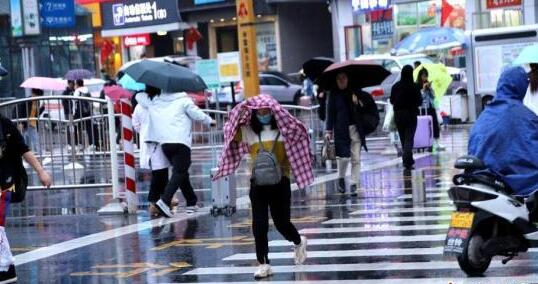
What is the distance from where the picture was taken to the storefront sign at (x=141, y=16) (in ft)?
167

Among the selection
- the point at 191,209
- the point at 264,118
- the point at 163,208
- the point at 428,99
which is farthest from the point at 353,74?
the point at 428,99

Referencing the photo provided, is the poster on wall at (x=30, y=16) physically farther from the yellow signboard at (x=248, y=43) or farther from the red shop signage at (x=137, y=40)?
the yellow signboard at (x=248, y=43)

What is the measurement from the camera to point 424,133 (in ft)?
73.0

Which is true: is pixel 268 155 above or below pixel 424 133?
above

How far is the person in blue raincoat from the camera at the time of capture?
374 inches

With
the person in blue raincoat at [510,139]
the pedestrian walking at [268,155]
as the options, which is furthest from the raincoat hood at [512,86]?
the pedestrian walking at [268,155]

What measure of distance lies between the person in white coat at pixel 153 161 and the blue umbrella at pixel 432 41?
17724 mm

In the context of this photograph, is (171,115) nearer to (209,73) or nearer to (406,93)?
(406,93)

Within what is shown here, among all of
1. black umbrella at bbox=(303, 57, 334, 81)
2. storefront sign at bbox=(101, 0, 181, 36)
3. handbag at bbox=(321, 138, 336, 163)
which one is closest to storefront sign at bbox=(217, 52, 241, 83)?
black umbrella at bbox=(303, 57, 334, 81)

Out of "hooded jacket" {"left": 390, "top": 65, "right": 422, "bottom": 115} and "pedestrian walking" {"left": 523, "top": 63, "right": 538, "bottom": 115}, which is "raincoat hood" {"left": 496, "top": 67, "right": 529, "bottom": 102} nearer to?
"pedestrian walking" {"left": 523, "top": 63, "right": 538, "bottom": 115}

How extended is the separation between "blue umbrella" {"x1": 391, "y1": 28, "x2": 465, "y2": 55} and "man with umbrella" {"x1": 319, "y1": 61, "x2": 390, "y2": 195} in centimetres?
1575

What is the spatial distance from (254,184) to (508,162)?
2236mm

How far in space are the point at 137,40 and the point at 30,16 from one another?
783 inches

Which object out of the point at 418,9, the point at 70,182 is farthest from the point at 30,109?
the point at 418,9
